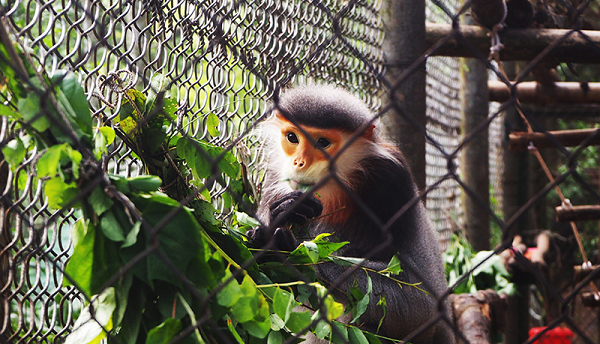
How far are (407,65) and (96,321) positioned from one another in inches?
91.9

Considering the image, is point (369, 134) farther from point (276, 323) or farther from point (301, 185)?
point (276, 323)

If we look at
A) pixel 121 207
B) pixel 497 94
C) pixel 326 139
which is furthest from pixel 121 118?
pixel 497 94

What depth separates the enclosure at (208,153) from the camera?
3.04 feet

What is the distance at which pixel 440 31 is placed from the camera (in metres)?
3.16

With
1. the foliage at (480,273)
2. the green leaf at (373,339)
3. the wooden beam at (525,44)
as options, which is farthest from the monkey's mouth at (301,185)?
the foliage at (480,273)

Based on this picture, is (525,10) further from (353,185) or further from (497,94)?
(353,185)

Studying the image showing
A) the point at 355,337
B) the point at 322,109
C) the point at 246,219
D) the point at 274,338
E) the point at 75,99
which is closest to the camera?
the point at 75,99

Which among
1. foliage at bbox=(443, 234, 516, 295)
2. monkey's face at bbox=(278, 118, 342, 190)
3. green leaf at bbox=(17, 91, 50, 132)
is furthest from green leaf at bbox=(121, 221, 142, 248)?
foliage at bbox=(443, 234, 516, 295)

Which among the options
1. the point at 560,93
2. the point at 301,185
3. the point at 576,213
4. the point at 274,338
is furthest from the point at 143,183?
the point at 560,93

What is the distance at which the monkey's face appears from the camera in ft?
6.49

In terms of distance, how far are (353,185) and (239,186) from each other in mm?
478

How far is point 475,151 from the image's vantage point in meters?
4.27

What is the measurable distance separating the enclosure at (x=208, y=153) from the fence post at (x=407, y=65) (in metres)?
0.01

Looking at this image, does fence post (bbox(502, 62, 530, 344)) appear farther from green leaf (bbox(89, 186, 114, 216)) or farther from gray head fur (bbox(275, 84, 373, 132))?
green leaf (bbox(89, 186, 114, 216))
